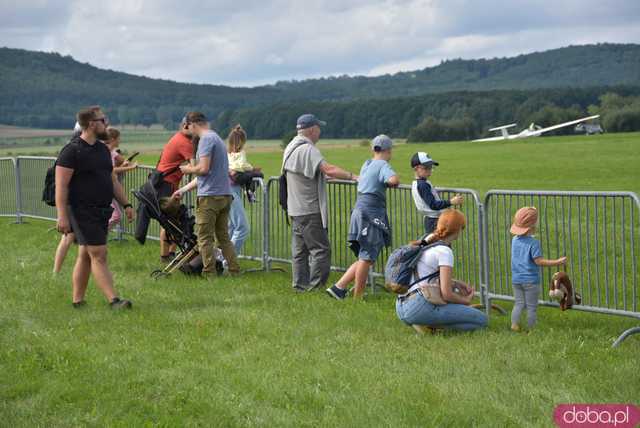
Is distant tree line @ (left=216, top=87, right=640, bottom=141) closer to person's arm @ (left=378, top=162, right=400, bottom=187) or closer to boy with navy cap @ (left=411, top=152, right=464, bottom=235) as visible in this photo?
person's arm @ (left=378, top=162, right=400, bottom=187)

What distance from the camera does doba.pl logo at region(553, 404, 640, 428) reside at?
6320 millimetres

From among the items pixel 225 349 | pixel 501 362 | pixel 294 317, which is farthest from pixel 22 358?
pixel 501 362

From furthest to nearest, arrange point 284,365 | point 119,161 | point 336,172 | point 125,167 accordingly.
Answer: point 119,161 < point 125,167 < point 336,172 < point 284,365

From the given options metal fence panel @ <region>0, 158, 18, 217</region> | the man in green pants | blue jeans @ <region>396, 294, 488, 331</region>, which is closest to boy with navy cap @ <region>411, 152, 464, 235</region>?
blue jeans @ <region>396, 294, 488, 331</region>

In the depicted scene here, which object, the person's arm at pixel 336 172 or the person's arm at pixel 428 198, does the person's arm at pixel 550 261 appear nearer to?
the person's arm at pixel 428 198

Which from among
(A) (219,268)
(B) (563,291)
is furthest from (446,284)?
(A) (219,268)

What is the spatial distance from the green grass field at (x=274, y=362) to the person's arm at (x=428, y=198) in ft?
3.60

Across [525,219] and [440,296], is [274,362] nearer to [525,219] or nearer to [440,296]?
[440,296]

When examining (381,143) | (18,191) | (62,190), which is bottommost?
(18,191)

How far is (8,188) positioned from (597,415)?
1615 cm

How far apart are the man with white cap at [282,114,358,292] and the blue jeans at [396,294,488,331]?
105 inches

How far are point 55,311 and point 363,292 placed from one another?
10.3 feet

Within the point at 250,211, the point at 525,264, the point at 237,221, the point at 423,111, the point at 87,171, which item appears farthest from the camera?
the point at 423,111

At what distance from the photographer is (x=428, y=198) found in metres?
10.4
